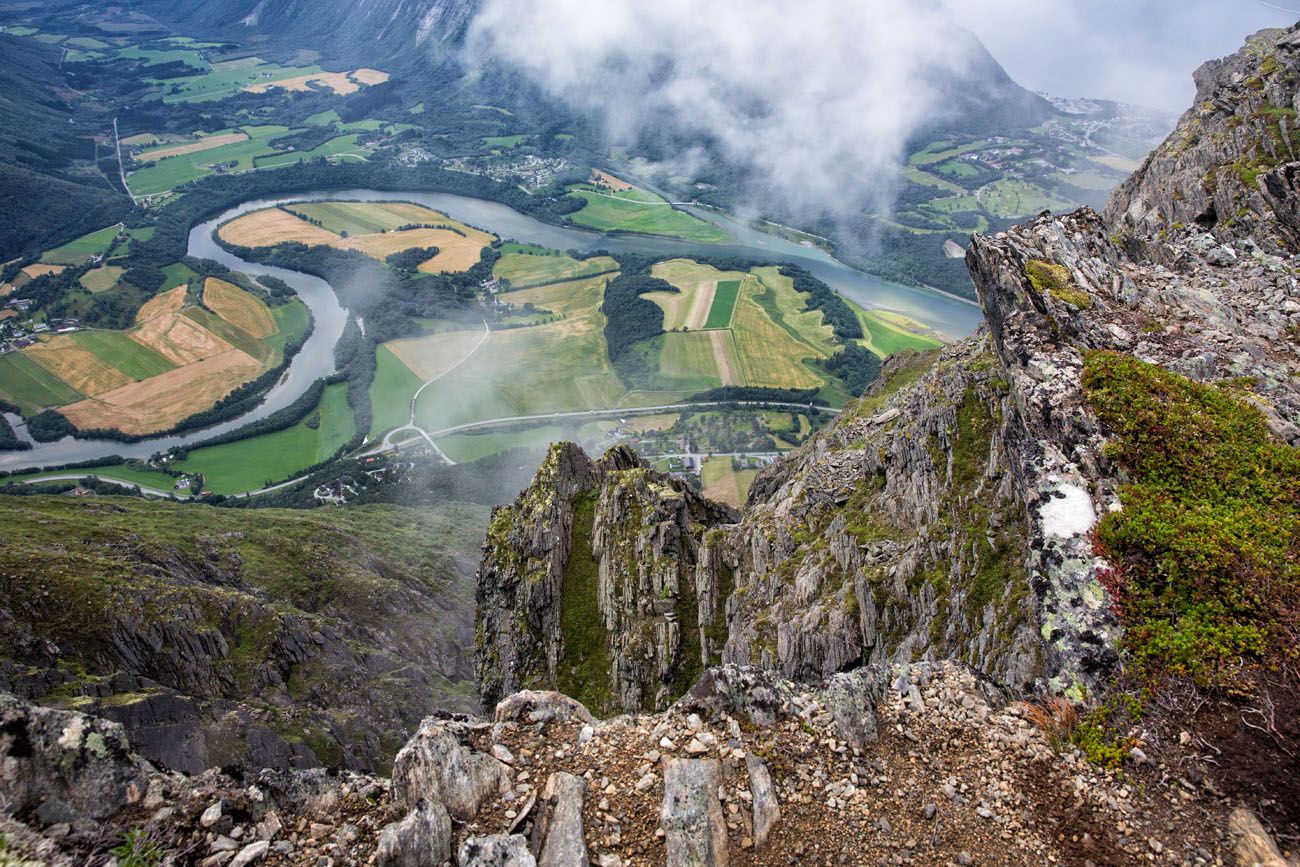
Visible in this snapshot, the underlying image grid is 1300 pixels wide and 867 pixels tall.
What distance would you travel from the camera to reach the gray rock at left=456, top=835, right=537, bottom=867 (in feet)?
43.7

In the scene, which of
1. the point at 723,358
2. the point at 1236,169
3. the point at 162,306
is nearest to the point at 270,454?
the point at 162,306

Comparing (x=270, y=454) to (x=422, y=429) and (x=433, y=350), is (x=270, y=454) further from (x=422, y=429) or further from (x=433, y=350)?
(x=433, y=350)

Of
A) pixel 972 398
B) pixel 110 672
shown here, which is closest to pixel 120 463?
pixel 110 672

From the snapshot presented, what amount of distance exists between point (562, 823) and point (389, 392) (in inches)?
6575

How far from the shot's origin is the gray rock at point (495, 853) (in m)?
13.3

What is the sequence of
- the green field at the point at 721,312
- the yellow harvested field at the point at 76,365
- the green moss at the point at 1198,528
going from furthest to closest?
the green field at the point at 721,312, the yellow harvested field at the point at 76,365, the green moss at the point at 1198,528

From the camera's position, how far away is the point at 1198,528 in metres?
16.8

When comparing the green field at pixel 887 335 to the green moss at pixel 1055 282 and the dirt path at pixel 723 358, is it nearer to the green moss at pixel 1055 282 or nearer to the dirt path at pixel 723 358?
the dirt path at pixel 723 358

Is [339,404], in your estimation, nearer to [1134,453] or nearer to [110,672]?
[110,672]

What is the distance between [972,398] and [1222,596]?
62.4ft

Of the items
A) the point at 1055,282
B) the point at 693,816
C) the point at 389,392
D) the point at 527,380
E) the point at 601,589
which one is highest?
the point at 1055,282

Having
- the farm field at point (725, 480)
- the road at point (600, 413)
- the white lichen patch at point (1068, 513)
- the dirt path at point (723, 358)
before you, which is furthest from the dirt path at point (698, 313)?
the white lichen patch at point (1068, 513)

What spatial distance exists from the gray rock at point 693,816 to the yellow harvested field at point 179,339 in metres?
200

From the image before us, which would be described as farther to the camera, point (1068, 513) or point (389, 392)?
point (389, 392)
